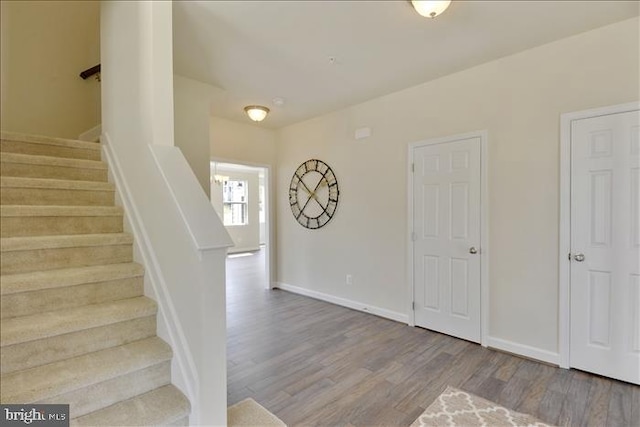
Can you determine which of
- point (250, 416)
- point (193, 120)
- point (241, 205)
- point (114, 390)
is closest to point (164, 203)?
point (114, 390)

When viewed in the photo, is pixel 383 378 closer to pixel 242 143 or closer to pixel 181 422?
pixel 181 422

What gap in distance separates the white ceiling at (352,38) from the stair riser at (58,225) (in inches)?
62.0

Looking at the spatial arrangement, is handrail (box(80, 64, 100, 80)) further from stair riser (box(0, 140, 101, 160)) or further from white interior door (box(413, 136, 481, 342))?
white interior door (box(413, 136, 481, 342))

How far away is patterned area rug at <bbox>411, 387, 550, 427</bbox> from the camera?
6.24 feet

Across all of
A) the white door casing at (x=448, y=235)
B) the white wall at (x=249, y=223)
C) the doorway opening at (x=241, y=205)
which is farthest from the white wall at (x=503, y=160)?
the white wall at (x=249, y=223)

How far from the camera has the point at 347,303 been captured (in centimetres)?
420

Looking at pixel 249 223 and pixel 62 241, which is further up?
pixel 62 241

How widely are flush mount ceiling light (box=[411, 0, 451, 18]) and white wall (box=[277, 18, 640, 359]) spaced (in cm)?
126

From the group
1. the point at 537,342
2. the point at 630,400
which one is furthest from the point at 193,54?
the point at 630,400

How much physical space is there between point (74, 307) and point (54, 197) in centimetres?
89

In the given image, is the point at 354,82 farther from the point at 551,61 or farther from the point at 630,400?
the point at 630,400

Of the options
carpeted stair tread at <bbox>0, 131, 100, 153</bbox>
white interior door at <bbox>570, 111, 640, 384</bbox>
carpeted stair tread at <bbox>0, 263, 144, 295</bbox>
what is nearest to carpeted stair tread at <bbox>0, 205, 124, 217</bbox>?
carpeted stair tread at <bbox>0, 263, 144, 295</bbox>

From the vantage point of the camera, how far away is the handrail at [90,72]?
11.4ft

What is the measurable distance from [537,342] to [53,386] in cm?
337
